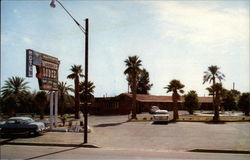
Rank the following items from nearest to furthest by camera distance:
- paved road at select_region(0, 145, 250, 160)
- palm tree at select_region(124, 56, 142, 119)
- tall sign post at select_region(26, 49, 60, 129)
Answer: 1. paved road at select_region(0, 145, 250, 160)
2. tall sign post at select_region(26, 49, 60, 129)
3. palm tree at select_region(124, 56, 142, 119)

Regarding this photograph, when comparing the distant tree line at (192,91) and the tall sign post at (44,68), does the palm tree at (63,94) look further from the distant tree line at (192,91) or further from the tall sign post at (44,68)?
the tall sign post at (44,68)

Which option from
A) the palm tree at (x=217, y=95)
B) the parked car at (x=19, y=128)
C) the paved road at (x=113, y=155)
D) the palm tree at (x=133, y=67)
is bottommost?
the paved road at (x=113, y=155)

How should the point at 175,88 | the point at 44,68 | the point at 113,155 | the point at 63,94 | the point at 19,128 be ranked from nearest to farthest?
the point at 113,155
the point at 19,128
the point at 44,68
the point at 175,88
the point at 63,94

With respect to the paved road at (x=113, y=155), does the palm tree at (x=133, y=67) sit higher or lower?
higher

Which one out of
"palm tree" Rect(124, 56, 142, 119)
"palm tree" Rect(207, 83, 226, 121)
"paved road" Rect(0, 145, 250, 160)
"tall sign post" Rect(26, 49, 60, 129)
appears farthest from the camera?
"palm tree" Rect(124, 56, 142, 119)

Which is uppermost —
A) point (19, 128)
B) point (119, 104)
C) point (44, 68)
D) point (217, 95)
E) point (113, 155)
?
point (44, 68)

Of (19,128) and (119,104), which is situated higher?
(119,104)

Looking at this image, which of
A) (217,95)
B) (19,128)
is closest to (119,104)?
(217,95)

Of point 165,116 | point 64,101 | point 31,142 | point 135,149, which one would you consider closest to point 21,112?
point 64,101

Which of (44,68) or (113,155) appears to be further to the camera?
(44,68)

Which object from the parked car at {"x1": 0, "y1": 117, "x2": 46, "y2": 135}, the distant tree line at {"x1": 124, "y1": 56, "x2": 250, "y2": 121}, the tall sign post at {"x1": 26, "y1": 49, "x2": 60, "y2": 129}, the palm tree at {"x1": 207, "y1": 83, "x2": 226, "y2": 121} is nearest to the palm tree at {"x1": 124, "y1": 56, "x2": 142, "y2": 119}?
the distant tree line at {"x1": 124, "y1": 56, "x2": 250, "y2": 121}

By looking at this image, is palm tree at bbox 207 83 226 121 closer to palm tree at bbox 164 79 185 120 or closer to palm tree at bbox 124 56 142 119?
palm tree at bbox 164 79 185 120

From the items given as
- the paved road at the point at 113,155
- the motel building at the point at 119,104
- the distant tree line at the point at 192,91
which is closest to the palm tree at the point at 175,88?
the distant tree line at the point at 192,91

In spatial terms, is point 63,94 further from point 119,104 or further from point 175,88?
point 175,88
